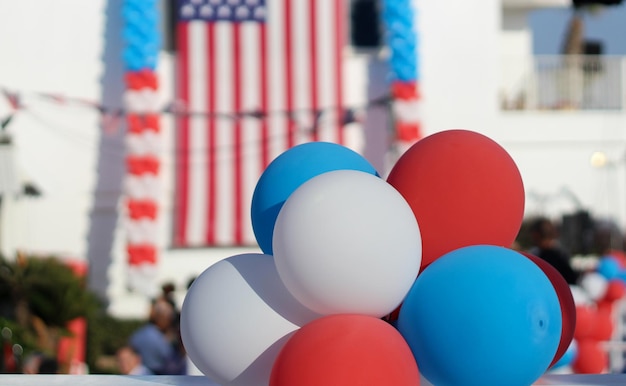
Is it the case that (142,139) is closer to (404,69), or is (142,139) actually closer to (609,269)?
(404,69)

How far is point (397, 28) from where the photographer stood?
1210cm

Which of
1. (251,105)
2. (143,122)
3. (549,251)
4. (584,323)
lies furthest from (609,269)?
(143,122)

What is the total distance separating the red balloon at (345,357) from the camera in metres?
2.72

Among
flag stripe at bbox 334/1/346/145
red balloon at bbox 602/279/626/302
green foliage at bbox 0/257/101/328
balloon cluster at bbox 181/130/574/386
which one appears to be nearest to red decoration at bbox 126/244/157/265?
green foliage at bbox 0/257/101/328

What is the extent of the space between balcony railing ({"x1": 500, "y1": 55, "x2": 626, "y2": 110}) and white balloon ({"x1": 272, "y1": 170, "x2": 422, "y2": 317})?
11.6 metres

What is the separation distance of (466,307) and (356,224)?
37cm

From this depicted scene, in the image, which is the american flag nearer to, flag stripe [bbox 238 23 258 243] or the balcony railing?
flag stripe [bbox 238 23 258 243]

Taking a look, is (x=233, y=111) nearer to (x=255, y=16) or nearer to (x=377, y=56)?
(x=255, y=16)

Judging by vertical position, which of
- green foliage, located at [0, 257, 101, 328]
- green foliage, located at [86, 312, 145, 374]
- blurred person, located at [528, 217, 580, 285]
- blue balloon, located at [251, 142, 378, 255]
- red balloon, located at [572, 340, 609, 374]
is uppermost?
blue balloon, located at [251, 142, 378, 255]

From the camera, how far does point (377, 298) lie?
2.90 meters

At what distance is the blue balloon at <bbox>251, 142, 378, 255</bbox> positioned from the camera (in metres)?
3.38

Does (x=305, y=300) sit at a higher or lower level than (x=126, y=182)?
higher

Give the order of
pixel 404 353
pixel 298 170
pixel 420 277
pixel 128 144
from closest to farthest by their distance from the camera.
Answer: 1. pixel 404 353
2. pixel 420 277
3. pixel 298 170
4. pixel 128 144

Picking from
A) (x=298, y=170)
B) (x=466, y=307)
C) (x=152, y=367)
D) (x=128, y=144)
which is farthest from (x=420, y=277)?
(x=128, y=144)
